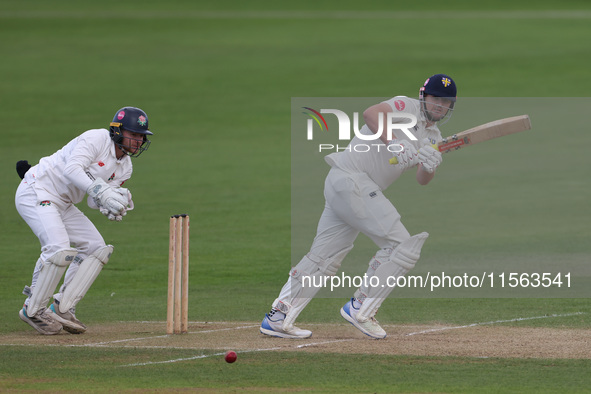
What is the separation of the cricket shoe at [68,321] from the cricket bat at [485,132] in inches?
123

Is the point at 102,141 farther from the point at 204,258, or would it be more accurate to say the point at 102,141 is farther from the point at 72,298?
the point at 204,258

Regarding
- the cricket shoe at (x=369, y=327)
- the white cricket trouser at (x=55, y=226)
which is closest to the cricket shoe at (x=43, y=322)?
the white cricket trouser at (x=55, y=226)

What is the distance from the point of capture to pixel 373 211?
24.9 feet

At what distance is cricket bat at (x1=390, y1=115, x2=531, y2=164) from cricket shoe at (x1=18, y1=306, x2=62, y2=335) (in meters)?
3.28

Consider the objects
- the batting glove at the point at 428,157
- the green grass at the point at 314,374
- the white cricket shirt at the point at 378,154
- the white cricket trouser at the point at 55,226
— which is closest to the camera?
the green grass at the point at 314,374

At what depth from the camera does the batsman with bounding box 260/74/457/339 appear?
24.9ft

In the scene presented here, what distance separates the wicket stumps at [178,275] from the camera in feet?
26.1

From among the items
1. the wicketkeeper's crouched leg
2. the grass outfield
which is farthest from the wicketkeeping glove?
the grass outfield

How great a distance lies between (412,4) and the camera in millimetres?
45375

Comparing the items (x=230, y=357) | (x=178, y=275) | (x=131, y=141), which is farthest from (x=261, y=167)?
(x=230, y=357)

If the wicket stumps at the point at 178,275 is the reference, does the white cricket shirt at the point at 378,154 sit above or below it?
above

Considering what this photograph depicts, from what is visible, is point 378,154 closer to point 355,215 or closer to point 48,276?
point 355,215

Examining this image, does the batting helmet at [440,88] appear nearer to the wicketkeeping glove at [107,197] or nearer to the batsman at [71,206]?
the batsman at [71,206]

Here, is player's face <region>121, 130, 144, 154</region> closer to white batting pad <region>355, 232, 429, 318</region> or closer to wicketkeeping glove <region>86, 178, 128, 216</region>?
wicketkeeping glove <region>86, 178, 128, 216</region>
